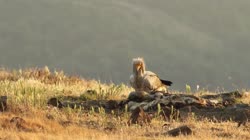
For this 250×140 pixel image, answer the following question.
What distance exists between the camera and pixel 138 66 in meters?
20.4

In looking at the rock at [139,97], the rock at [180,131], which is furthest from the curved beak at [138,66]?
the rock at [180,131]

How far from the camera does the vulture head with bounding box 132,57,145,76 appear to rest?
2036 cm

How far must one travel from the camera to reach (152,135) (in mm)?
12906

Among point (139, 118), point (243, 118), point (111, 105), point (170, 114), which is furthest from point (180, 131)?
point (111, 105)

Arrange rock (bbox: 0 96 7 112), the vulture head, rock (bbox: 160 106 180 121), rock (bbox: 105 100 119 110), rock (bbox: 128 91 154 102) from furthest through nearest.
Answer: the vulture head, rock (bbox: 128 91 154 102), rock (bbox: 105 100 119 110), rock (bbox: 160 106 180 121), rock (bbox: 0 96 7 112)

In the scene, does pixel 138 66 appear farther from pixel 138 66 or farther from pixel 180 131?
pixel 180 131

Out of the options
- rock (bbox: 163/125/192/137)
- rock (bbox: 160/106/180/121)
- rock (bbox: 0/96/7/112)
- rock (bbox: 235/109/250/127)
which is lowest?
rock (bbox: 163/125/192/137)

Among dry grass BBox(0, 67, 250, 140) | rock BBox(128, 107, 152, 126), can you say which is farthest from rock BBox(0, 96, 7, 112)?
rock BBox(128, 107, 152, 126)

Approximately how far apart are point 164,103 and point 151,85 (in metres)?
2.62

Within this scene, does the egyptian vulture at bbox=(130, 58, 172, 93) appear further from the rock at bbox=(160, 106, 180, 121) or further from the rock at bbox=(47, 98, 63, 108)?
the rock at bbox=(160, 106, 180, 121)

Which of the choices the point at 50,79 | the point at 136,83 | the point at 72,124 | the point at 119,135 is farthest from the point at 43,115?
the point at 50,79

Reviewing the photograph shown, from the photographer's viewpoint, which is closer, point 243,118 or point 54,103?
point 243,118

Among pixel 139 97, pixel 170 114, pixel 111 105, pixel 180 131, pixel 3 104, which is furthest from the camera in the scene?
pixel 139 97

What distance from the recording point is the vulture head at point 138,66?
802 inches
